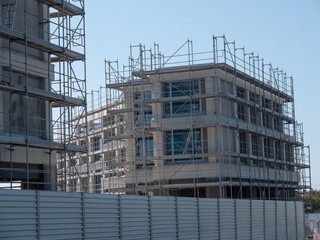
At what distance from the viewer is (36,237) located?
12.9 metres

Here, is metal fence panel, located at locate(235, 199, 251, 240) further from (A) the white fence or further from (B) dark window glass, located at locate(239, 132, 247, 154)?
(B) dark window glass, located at locate(239, 132, 247, 154)

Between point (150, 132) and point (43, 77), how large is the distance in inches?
429

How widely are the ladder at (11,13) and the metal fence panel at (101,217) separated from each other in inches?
370

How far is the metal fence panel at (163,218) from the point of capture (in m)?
18.0

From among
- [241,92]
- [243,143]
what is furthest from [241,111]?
[243,143]

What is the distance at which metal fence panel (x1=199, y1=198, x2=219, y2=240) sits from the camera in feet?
69.4

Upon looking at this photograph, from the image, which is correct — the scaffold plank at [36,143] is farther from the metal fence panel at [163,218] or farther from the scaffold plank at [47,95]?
the metal fence panel at [163,218]

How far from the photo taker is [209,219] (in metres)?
21.7

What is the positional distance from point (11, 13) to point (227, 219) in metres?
11.0

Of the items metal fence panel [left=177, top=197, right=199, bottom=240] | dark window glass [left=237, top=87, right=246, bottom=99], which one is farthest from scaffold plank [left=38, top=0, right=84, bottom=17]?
dark window glass [left=237, top=87, right=246, bottom=99]

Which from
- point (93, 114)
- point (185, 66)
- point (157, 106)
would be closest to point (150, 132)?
point (157, 106)

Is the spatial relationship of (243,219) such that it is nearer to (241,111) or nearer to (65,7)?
(65,7)

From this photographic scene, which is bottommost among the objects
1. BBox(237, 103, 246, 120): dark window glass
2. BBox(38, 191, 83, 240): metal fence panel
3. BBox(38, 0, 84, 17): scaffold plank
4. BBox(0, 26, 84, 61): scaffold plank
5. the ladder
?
BBox(38, 191, 83, 240): metal fence panel

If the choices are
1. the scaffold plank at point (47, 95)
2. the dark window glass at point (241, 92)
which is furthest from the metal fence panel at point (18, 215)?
the dark window glass at point (241, 92)
